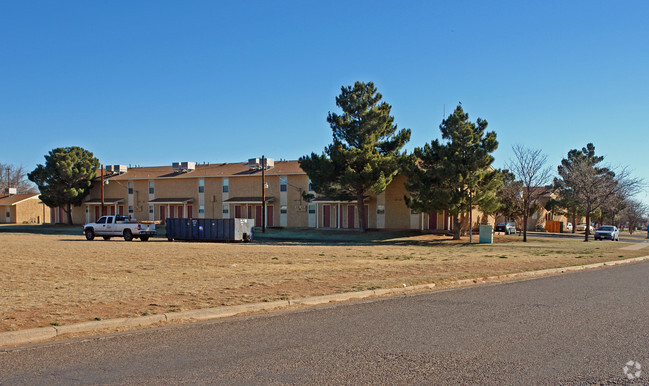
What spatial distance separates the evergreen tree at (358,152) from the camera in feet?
147

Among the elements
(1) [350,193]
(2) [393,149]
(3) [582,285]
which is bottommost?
(3) [582,285]

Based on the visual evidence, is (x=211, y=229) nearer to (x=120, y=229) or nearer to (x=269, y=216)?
(x=120, y=229)

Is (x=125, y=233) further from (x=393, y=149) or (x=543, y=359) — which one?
(x=543, y=359)

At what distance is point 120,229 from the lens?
1492 inches

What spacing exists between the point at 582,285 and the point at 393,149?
34.0 meters

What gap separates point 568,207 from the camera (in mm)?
71438

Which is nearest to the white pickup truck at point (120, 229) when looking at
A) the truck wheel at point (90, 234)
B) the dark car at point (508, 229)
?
the truck wheel at point (90, 234)

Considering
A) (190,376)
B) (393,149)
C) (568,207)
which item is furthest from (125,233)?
(568,207)

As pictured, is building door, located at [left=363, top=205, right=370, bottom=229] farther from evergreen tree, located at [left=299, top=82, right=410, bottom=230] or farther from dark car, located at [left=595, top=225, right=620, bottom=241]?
dark car, located at [left=595, top=225, right=620, bottom=241]

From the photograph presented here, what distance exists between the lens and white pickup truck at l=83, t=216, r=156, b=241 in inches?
1481

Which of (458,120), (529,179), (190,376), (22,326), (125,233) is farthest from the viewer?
(529,179)

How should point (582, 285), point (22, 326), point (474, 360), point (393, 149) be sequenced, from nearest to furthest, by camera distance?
point (474, 360), point (22, 326), point (582, 285), point (393, 149)

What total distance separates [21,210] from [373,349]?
273 feet

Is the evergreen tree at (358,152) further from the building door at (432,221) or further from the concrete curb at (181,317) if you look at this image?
the concrete curb at (181,317)
